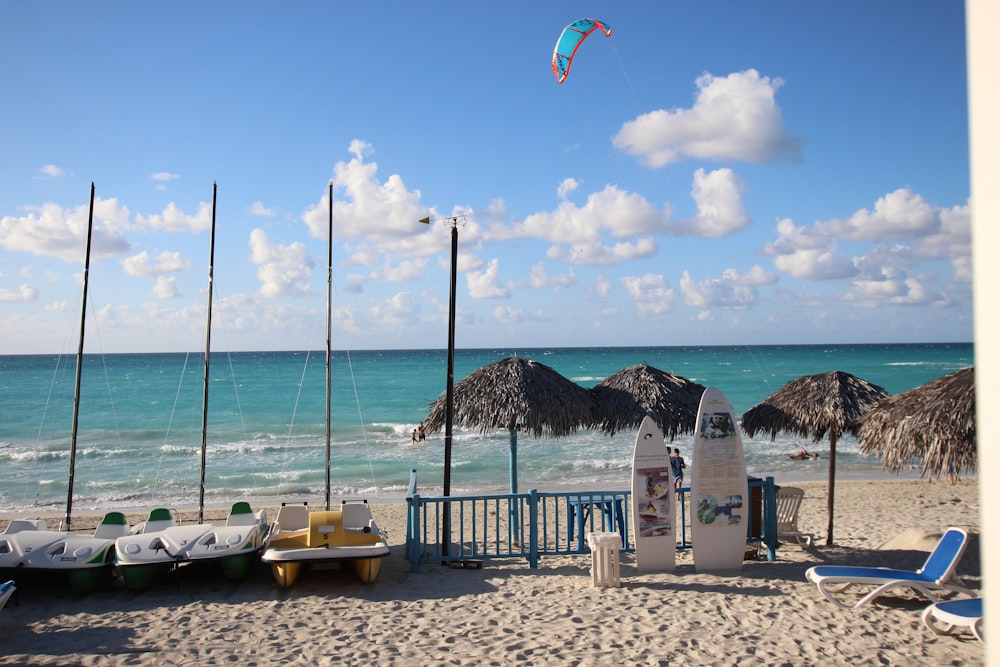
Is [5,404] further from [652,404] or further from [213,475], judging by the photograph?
[652,404]

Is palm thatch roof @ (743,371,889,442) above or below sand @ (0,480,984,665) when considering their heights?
above

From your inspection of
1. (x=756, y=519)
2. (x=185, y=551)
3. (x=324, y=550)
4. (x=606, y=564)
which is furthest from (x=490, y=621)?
(x=756, y=519)

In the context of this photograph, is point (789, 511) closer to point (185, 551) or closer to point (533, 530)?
point (533, 530)

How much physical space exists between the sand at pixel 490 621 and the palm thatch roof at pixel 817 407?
71.5 inches

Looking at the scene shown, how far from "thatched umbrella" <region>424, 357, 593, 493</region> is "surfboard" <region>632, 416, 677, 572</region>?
235 centimetres

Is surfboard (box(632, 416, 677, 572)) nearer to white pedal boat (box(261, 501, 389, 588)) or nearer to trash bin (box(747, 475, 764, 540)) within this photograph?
trash bin (box(747, 475, 764, 540))

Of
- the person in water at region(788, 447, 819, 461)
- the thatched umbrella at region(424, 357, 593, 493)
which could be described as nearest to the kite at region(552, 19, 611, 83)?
the thatched umbrella at region(424, 357, 593, 493)

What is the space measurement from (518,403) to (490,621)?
13.0ft

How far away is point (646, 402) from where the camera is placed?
10.1 metres

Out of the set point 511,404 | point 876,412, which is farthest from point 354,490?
point 876,412

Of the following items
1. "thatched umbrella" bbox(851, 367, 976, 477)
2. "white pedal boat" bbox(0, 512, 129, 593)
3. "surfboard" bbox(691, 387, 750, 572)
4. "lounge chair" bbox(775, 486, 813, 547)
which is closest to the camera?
"thatched umbrella" bbox(851, 367, 976, 477)

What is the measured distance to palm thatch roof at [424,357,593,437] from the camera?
389 inches

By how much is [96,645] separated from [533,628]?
3501 mm

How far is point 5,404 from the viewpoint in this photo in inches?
1620
